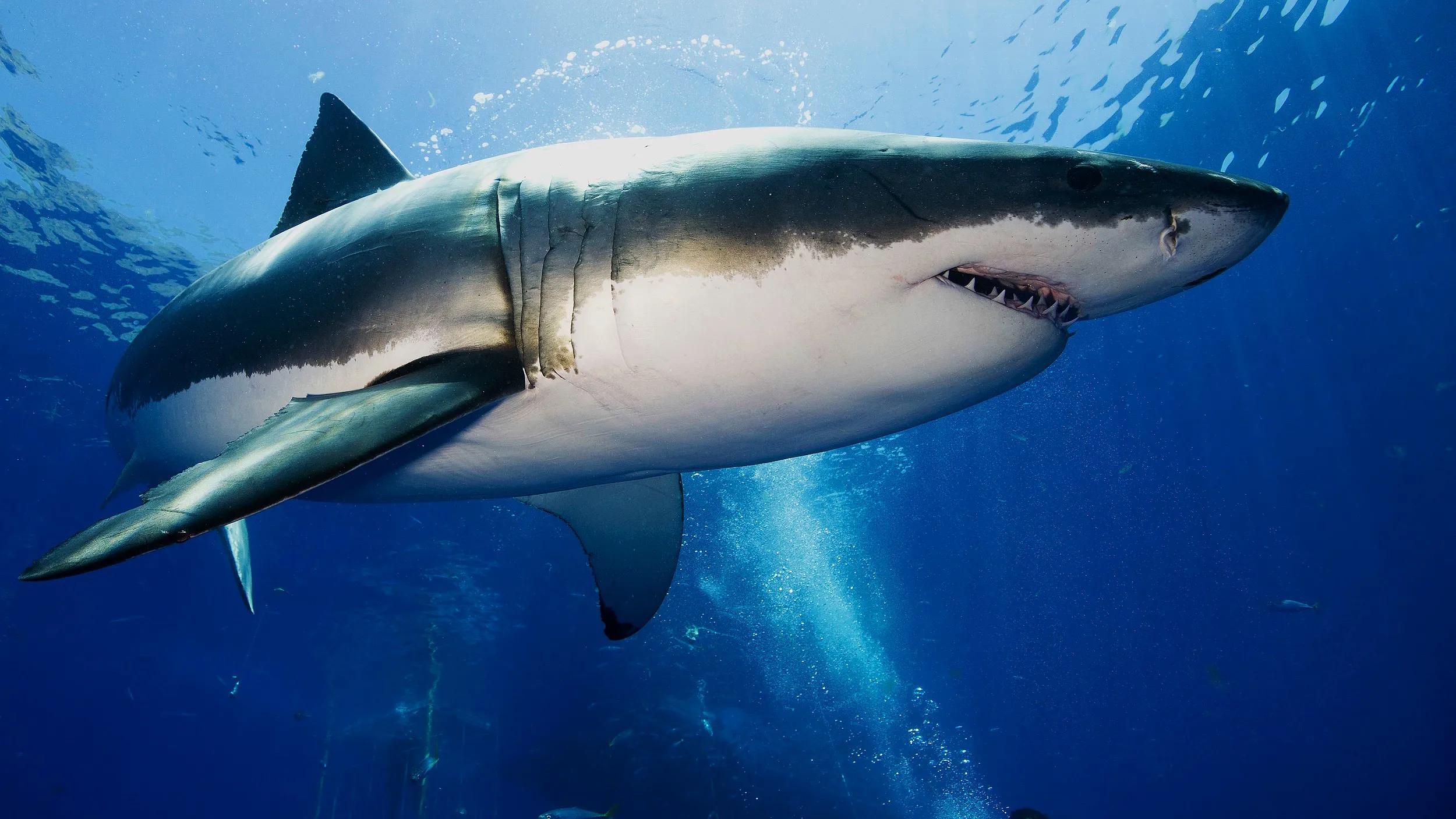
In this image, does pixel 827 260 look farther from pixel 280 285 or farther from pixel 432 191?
pixel 280 285

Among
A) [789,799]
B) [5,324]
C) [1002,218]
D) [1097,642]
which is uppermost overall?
[5,324]

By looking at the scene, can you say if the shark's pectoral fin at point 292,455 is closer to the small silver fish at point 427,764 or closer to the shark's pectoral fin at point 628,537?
the shark's pectoral fin at point 628,537

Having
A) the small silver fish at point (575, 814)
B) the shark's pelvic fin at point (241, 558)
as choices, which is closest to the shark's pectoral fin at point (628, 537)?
the shark's pelvic fin at point (241, 558)

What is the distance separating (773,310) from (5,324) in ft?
69.8

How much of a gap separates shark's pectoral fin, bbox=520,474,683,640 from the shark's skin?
4.19ft

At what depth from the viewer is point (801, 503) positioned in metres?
26.3

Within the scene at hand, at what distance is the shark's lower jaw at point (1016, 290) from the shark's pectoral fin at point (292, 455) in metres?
1.29

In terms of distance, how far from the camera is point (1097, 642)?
5616 centimetres

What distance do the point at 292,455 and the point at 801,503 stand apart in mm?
25431

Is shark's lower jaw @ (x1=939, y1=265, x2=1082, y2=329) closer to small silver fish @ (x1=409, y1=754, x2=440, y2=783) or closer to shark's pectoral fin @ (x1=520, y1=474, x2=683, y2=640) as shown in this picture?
shark's pectoral fin @ (x1=520, y1=474, x2=683, y2=640)

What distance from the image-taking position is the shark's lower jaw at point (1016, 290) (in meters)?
1.76

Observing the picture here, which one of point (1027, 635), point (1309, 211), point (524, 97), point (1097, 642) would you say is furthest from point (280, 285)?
point (1097, 642)

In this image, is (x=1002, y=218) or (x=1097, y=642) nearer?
(x=1002, y=218)

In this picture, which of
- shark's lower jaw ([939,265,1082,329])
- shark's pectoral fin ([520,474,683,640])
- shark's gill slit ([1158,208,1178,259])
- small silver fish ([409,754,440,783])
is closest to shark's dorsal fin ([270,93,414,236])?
shark's pectoral fin ([520,474,683,640])
